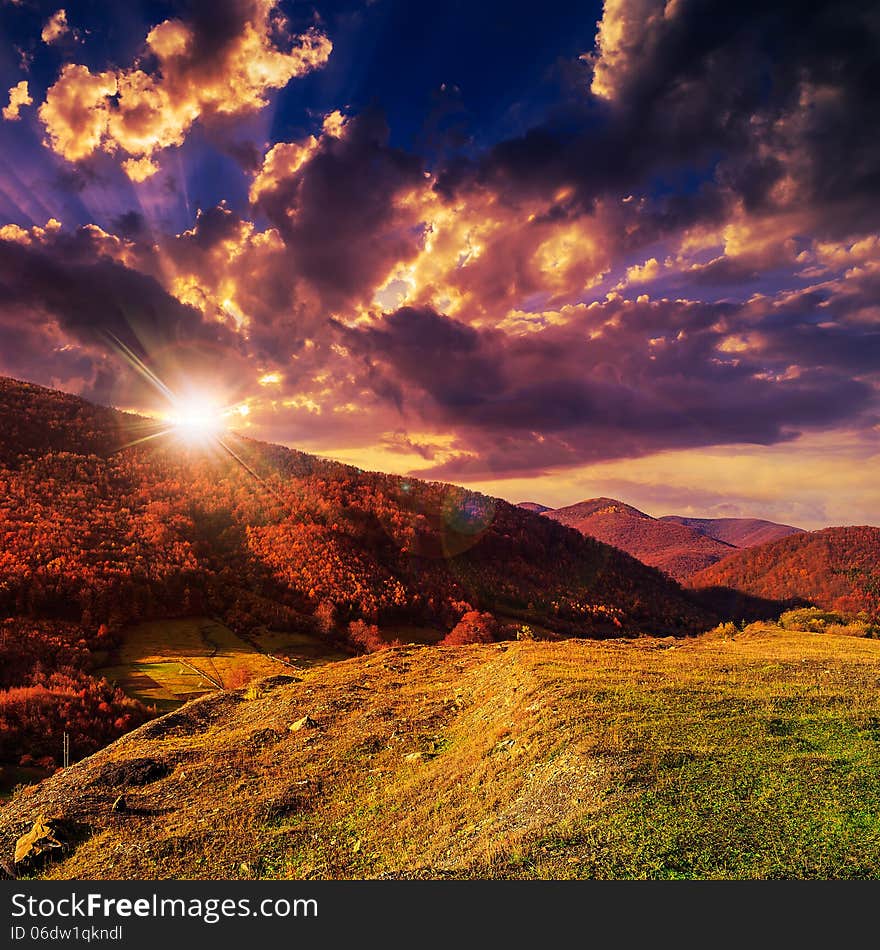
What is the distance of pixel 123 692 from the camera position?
66062 mm

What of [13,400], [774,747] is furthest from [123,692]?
[13,400]

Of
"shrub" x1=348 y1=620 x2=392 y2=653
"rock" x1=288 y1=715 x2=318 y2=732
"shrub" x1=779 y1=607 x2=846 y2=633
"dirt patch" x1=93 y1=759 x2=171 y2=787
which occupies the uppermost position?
"rock" x1=288 y1=715 x2=318 y2=732

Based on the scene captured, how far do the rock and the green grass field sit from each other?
44782mm

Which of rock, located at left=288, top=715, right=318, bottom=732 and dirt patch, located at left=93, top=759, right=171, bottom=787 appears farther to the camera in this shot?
rock, located at left=288, top=715, right=318, bottom=732

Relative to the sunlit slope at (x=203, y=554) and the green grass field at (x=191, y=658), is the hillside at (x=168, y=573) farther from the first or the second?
the green grass field at (x=191, y=658)

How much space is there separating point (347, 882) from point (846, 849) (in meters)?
10.7

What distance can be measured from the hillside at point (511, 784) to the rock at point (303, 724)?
16 centimetres

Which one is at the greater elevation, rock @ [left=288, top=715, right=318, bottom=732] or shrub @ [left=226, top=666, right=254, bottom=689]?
rock @ [left=288, top=715, right=318, bottom=732]

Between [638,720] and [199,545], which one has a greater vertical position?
[199,545]

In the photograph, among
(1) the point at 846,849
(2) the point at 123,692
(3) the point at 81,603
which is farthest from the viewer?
(3) the point at 81,603

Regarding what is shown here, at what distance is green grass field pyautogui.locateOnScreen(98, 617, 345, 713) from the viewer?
230 feet

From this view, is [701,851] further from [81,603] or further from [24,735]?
[81,603]

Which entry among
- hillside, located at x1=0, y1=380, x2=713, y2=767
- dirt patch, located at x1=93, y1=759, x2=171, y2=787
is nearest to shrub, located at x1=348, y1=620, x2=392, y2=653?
hillside, located at x1=0, y1=380, x2=713, y2=767

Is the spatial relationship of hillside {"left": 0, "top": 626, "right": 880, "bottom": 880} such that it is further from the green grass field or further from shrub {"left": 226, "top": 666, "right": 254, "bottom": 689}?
the green grass field
